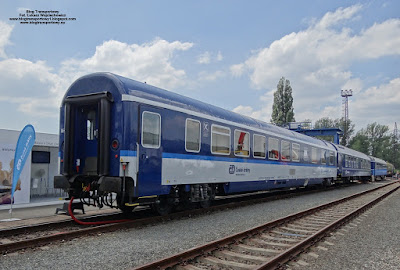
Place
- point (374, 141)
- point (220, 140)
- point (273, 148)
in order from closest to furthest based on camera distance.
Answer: point (220, 140) → point (273, 148) → point (374, 141)

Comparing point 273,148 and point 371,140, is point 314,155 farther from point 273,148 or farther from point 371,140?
point 371,140

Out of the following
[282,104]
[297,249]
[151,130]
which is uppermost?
[282,104]

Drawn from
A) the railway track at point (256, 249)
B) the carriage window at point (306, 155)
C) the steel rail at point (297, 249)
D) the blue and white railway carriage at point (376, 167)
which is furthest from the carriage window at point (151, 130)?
the blue and white railway carriage at point (376, 167)

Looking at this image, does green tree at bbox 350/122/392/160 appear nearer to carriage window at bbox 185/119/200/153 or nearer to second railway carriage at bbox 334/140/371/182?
second railway carriage at bbox 334/140/371/182

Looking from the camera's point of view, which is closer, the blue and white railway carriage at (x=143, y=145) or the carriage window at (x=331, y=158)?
the blue and white railway carriage at (x=143, y=145)

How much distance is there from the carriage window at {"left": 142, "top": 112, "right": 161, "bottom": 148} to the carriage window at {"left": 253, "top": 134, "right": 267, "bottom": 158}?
547cm

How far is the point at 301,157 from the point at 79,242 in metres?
13.3

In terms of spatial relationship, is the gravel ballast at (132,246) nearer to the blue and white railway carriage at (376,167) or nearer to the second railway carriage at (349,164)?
the second railway carriage at (349,164)

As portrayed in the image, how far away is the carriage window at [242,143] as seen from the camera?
37.6 ft

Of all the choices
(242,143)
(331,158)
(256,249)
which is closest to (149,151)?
(256,249)

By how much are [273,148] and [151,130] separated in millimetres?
7621

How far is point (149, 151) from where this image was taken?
305 inches

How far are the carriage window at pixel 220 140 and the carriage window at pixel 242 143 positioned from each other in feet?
1.77

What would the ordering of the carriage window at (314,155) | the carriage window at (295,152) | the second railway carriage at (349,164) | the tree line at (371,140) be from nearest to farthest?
the carriage window at (295,152)
the carriage window at (314,155)
the second railway carriage at (349,164)
the tree line at (371,140)
